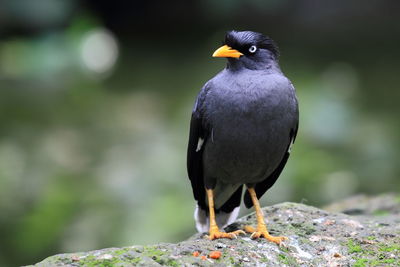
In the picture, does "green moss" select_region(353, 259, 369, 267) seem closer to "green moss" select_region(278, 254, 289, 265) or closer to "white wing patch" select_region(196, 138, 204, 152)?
"green moss" select_region(278, 254, 289, 265)

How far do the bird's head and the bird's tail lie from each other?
3.91 feet

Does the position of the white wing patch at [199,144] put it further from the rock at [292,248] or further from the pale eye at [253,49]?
the pale eye at [253,49]

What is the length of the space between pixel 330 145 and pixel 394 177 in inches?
36.9

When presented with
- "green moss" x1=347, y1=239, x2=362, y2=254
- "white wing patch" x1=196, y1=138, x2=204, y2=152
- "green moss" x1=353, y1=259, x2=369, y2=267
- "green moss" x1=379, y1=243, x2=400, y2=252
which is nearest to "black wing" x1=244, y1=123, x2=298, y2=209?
"white wing patch" x1=196, y1=138, x2=204, y2=152

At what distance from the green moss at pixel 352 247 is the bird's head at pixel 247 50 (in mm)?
1441

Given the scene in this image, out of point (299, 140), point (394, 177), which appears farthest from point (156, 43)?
point (394, 177)

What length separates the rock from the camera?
4.16 m

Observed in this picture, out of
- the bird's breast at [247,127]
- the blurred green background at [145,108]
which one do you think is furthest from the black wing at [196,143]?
the blurred green background at [145,108]

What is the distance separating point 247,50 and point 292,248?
155 centimetres

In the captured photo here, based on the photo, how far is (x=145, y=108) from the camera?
35.9 feet

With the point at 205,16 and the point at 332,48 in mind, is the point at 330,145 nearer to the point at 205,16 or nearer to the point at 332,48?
the point at 332,48

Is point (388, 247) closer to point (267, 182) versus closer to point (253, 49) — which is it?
point (267, 182)

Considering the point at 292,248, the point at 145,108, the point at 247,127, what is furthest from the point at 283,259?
the point at 145,108

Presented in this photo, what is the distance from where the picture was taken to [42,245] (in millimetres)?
8125
